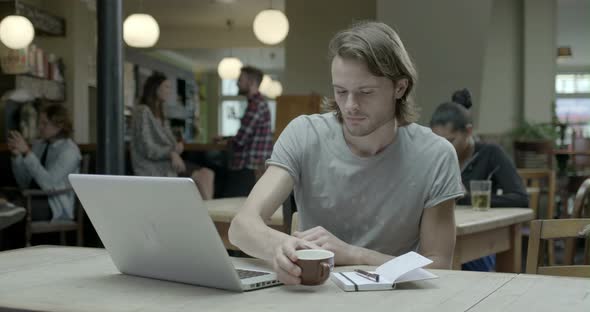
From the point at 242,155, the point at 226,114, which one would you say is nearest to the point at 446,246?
the point at 242,155

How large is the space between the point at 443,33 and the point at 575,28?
8.70 metres

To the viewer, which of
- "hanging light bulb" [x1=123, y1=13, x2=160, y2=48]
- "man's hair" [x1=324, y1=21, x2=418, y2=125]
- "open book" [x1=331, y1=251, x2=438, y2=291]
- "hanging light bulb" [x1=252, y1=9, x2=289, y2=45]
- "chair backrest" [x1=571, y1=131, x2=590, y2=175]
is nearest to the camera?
"open book" [x1=331, y1=251, x2=438, y2=291]

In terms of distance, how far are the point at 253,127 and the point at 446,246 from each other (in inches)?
150

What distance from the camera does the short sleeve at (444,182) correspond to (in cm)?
168

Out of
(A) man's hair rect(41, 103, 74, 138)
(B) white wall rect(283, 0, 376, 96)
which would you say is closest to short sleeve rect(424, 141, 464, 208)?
(A) man's hair rect(41, 103, 74, 138)

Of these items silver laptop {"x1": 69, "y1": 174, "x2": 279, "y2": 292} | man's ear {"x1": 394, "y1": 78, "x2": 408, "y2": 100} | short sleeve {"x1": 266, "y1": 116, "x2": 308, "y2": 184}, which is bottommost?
silver laptop {"x1": 69, "y1": 174, "x2": 279, "y2": 292}

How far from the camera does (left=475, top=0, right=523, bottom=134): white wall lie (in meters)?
9.12

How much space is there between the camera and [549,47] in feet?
30.0

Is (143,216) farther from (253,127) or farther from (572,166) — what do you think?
(572,166)

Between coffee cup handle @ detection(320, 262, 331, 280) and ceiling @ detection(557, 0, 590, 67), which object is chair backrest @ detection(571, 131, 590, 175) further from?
coffee cup handle @ detection(320, 262, 331, 280)

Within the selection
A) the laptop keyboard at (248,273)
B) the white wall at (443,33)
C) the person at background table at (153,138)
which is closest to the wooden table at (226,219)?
the laptop keyboard at (248,273)

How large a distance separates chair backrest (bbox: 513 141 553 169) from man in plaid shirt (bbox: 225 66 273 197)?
4333mm

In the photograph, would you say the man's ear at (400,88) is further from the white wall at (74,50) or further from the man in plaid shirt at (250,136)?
the white wall at (74,50)

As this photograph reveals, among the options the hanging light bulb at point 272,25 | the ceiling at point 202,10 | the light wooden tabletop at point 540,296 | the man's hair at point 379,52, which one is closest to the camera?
the light wooden tabletop at point 540,296
